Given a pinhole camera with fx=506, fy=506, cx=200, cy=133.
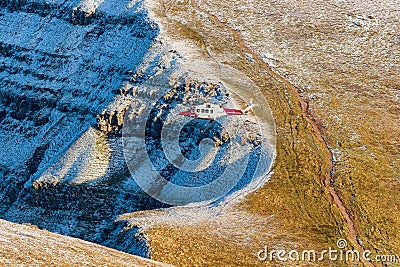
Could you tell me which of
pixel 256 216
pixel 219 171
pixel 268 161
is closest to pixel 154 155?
pixel 219 171

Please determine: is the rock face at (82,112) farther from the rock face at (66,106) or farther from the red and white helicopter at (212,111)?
the red and white helicopter at (212,111)

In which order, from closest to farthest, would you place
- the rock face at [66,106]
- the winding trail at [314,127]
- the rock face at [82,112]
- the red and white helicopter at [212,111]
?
the winding trail at [314,127]
the red and white helicopter at [212,111]
the rock face at [82,112]
the rock face at [66,106]

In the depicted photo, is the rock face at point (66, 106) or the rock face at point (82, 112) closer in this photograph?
the rock face at point (82, 112)

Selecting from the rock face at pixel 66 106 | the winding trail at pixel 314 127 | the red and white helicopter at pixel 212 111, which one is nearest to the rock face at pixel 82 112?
the rock face at pixel 66 106

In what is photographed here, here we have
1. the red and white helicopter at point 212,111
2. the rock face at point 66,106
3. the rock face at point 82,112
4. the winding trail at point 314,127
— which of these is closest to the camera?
the winding trail at point 314,127

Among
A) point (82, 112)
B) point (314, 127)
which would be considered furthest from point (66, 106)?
point (314, 127)

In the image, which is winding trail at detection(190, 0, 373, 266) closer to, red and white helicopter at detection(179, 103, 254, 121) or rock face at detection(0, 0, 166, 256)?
red and white helicopter at detection(179, 103, 254, 121)
